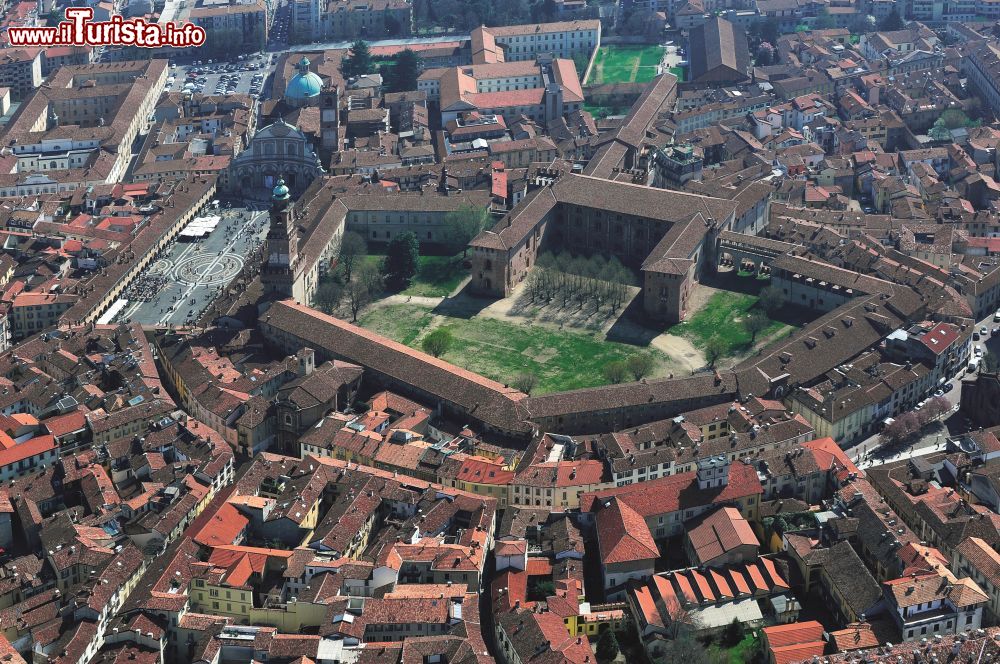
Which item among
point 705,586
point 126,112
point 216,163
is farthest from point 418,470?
point 126,112

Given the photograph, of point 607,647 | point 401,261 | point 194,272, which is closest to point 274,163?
point 194,272

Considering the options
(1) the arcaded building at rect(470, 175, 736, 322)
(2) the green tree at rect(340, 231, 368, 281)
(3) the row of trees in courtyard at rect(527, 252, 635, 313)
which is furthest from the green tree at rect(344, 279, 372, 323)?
(3) the row of trees in courtyard at rect(527, 252, 635, 313)

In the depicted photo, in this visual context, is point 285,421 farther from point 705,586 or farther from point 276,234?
point 705,586

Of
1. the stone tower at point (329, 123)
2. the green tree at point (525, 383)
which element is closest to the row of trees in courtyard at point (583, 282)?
the green tree at point (525, 383)

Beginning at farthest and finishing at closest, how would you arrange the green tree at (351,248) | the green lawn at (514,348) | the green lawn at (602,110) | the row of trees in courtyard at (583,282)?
the green lawn at (602,110) < the green tree at (351,248) < the row of trees in courtyard at (583,282) < the green lawn at (514,348)

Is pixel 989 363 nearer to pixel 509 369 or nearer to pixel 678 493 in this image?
pixel 678 493

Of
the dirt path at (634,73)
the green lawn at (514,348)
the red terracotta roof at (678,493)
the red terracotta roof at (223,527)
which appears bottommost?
the green lawn at (514,348)

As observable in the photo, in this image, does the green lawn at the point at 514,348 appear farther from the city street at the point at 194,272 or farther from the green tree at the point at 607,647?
the green tree at the point at 607,647

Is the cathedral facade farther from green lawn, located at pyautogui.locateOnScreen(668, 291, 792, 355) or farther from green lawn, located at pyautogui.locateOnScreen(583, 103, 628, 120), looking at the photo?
green lawn, located at pyautogui.locateOnScreen(668, 291, 792, 355)
